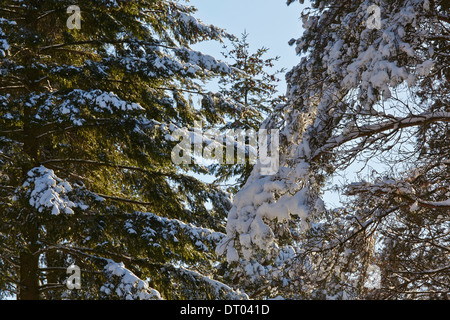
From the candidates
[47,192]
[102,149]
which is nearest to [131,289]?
[47,192]

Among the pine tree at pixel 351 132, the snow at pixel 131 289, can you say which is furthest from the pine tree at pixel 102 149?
the pine tree at pixel 351 132

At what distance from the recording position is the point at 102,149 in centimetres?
981

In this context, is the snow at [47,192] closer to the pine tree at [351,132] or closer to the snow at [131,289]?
the snow at [131,289]

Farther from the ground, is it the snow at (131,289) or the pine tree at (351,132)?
the pine tree at (351,132)

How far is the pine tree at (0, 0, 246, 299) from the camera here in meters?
7.77

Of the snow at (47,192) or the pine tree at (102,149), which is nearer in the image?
the snow at (47,192)

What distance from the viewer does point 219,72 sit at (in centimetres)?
969

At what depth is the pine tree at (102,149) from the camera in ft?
25.5

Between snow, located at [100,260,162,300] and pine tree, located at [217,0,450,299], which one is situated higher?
pine tree, located at [217,0,450,299]

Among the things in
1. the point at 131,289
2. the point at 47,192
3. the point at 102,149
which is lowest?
the point at 131,289

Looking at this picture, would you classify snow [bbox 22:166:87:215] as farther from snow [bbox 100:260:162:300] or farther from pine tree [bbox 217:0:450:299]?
pine tree [bbox 217:0:450:299]

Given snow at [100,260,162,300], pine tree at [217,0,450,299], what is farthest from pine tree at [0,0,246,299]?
pine tree at [217,0,450,299]

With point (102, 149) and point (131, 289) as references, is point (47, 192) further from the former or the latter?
point (102, 149)
